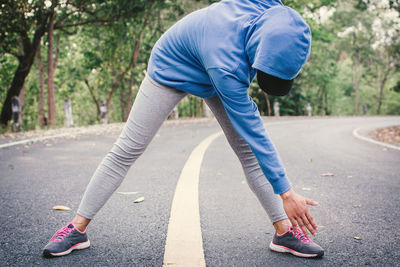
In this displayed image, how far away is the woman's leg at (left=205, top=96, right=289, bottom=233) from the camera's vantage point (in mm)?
2293

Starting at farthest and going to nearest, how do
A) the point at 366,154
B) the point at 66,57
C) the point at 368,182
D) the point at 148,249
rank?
1. the point at 66,57
2. the point at 366,154
3. the point at 368,182
4. the point at 148,249

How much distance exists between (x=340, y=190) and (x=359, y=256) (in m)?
1.75

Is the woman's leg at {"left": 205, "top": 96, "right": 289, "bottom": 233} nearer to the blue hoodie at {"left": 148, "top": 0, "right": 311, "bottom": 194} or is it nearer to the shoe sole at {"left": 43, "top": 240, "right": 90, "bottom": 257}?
the blue hoodie at {"left": 148, "top": 0, "right": 311, "bottom": 194}

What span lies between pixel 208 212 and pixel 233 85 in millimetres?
1507

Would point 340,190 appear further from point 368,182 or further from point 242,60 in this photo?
point 242,60

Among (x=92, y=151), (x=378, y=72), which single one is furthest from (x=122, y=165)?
(x=378, y=72)

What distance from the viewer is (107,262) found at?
2043mm

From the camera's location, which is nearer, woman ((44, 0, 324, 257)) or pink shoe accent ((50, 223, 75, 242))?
woman ((44, 0, 324, 257))

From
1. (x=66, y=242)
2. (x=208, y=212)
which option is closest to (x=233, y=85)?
(x=66, y=242)

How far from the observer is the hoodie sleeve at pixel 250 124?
1767 mm

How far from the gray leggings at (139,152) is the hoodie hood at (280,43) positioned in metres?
0.80

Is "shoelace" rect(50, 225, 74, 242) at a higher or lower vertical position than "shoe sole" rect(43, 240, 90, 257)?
higher

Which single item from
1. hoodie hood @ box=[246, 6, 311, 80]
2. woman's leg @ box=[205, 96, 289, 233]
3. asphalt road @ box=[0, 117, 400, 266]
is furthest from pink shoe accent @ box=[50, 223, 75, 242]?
hoodie hood @ box=[246, 6, 311, 80]

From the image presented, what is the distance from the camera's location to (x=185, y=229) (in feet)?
8.26
